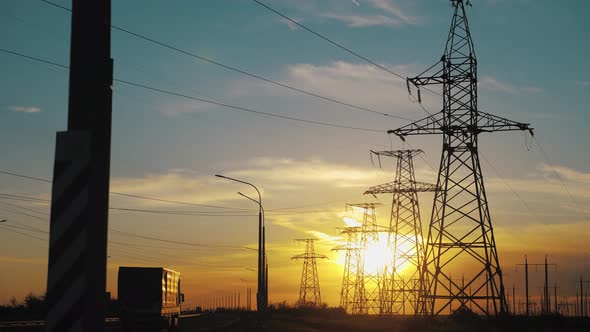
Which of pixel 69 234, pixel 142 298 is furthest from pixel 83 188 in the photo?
pixel 142 298

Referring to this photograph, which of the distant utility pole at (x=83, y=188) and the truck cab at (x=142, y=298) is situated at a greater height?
the distant utility pole at (x=83, y=188)

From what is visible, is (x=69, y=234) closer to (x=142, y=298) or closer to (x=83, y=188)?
(x=83, y=188)

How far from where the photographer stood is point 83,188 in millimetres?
7953

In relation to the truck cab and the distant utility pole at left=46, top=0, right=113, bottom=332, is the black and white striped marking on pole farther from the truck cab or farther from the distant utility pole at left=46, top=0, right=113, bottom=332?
the truck cab

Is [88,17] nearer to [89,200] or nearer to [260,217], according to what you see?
[89,200]

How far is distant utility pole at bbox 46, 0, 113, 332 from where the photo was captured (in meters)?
7.75

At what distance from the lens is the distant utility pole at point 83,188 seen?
7.75 metres

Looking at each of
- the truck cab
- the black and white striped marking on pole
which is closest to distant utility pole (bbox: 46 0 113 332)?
the black and white striped marking on pole

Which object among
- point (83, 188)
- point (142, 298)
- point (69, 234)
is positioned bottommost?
point (142, 298)

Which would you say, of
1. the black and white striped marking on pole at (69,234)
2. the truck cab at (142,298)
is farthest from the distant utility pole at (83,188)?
the truck cab at (142,298)

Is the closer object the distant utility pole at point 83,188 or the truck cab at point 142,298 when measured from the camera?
the distant utility pole at point 83,188

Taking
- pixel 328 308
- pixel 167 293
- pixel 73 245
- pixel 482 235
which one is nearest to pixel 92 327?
pixel 73 245

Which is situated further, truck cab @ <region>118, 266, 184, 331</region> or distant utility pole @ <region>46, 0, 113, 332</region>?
truck cab @ <region>118, 266, 184, 331</region>

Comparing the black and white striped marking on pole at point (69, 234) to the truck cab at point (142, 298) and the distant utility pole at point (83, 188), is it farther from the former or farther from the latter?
the truck cab at point (142, 298)
